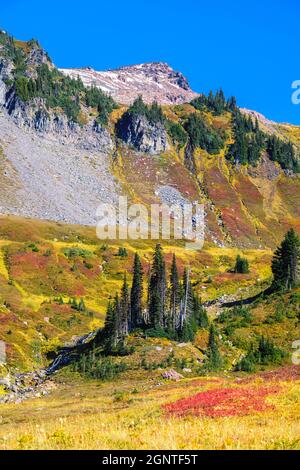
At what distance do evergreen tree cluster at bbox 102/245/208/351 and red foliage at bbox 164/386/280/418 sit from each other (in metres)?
Answer: 33.0

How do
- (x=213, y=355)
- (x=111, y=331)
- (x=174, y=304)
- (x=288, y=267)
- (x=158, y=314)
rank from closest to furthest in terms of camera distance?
(x=213, y=355)
(x=111, y=331)
(x=158, y=314)
(x=174, y=304)
(x=288, y=267)

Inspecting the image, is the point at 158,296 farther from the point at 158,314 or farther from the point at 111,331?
the point at 111,331

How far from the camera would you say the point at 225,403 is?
22.7 m

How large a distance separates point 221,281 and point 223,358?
5348 cm

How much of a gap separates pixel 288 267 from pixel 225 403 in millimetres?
54518

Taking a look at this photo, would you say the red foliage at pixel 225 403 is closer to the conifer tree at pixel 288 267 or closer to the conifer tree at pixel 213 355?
the conifer tree at pixel 213 355

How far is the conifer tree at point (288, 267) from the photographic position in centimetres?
7388

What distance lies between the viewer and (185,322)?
62594 mm

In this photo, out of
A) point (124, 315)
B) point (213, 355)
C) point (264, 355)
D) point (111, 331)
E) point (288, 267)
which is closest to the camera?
point (264, 355)

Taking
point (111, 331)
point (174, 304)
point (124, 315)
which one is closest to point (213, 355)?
point (174, 304)

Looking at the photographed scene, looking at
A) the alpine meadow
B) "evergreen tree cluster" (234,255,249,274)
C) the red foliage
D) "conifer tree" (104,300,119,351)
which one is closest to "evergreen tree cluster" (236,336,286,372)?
the alpine meadow

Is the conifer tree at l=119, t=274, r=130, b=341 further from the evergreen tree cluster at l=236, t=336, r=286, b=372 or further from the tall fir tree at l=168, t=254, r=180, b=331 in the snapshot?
the evergreen tree cluster at l=236, t=336, r=286, b=372

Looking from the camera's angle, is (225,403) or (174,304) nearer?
(225,403)
